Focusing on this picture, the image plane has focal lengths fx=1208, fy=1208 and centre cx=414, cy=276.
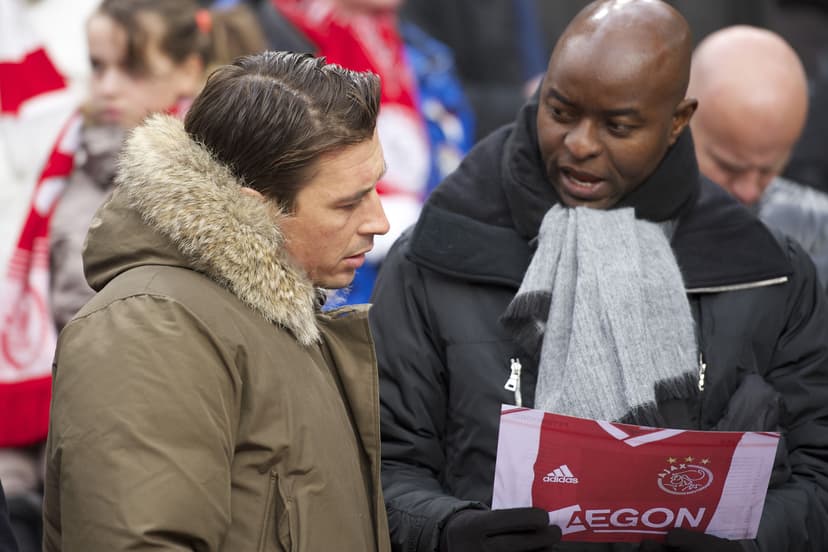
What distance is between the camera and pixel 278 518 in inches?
77.7

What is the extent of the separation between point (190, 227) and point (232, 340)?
0.21 meters

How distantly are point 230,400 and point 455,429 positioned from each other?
75 centimetres

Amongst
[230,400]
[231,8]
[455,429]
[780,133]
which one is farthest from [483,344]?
[231,8]

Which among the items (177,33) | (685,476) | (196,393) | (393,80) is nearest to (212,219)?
(196,393)

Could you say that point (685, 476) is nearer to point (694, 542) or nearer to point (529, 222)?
point (694, 542)

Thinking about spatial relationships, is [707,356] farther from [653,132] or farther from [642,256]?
[653,132]

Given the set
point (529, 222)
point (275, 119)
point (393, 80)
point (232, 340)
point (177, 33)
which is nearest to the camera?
point (232, 340)

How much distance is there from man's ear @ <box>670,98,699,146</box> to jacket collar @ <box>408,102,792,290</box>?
0.8 inches

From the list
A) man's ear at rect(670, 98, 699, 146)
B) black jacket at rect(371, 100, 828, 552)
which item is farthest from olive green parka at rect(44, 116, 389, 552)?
man's ear at rect(670, 98, 699, 146)

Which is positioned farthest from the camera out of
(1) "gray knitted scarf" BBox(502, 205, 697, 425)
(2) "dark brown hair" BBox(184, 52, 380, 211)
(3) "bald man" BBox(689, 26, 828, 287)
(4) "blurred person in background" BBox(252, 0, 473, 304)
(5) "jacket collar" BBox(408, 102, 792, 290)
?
(4) "blurred person in background" BBox(252, 0, 473, 304)

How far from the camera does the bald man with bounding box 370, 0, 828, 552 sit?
250 cm

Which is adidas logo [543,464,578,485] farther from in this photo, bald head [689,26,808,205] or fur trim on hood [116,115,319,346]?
bald head [689,26,808,205]

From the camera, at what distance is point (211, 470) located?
1.85m

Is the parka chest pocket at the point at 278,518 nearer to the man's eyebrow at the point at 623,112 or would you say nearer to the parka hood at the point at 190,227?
the parka hood at the point at 190,227
